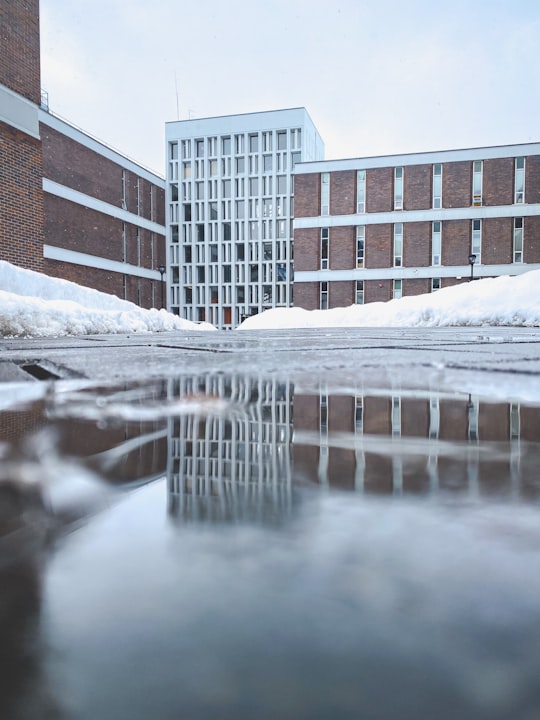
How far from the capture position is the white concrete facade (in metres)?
43.4

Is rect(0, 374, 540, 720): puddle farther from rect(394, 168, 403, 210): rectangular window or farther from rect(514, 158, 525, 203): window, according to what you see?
rect(514, 158, 525, 203): window

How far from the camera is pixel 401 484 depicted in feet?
2.30

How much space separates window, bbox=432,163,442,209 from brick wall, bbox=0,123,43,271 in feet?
94.3

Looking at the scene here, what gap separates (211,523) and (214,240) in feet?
149

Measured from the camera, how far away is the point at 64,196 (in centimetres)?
3077

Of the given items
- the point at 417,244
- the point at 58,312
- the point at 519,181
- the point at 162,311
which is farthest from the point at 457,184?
the point at 58,312

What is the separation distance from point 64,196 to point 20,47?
66.7 feet

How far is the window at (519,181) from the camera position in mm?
35031

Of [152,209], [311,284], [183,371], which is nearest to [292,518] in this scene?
[183,371]

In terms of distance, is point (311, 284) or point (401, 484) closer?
point (401, 484)

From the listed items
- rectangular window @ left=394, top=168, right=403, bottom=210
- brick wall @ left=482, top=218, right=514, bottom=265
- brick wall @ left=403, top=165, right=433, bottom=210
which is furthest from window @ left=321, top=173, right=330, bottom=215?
brick wall @ left=482, top=218, right=514, bottom=265

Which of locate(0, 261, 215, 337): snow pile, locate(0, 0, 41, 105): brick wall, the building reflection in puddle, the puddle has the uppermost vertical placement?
locate(0, 0, 41, 105): brick wall

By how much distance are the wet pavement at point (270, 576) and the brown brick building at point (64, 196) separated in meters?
12.1

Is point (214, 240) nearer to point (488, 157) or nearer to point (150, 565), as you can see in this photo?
point (488, 157)
